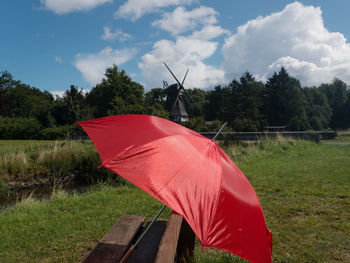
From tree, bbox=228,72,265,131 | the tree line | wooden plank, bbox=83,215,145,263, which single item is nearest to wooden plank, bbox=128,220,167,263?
wooden plank, bbox=83,215,145,263

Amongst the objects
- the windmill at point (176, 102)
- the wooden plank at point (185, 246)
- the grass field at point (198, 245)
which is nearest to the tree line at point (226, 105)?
the windmill at point (176, 102)

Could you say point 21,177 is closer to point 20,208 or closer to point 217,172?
point 20,208

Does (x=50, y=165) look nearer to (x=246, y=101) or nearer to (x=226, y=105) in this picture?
(x=246, y=101)

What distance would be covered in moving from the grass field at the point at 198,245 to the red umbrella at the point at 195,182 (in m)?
1.36

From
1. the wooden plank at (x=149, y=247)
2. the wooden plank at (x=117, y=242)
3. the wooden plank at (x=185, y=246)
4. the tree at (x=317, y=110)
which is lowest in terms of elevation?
the wooden plank at (x=185, y=246)

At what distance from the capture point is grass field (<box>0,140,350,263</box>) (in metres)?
3.25

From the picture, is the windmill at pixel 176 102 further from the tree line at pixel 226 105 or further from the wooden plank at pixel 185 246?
the wooden plank at pixel 185 246

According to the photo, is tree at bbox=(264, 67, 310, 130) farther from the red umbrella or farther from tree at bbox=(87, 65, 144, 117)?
the red umbrella

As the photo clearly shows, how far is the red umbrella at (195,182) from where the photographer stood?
5.21 ft

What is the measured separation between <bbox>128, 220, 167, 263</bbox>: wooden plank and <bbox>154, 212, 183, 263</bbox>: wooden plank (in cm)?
18

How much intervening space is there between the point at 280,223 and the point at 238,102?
41.2 metres

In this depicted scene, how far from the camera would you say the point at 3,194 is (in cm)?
710

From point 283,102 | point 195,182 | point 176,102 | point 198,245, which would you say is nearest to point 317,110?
point 283,102

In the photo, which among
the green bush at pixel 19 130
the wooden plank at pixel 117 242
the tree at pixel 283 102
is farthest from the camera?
the tree at pixel 283 102
